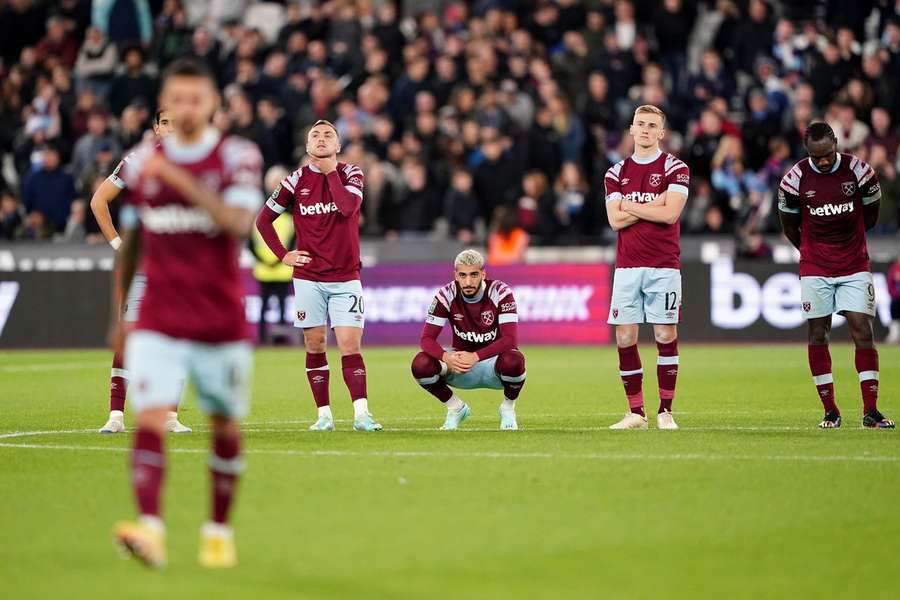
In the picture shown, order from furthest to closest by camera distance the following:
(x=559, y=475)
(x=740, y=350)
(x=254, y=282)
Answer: (x=254, y=282)
(x=740, y=350)
(x=559, y=475)

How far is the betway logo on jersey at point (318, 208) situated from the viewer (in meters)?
12.7

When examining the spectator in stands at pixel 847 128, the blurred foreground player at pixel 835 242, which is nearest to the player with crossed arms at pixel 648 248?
the blurred foreground player at pixel 835 242

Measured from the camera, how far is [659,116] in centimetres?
1259

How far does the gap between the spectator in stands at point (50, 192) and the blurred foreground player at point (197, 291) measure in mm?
20530

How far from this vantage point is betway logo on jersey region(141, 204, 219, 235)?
22.8 ft

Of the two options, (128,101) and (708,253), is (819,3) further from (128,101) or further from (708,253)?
(128,101)

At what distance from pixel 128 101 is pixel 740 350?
40.3ft

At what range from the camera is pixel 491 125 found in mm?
26906

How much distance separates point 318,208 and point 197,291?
5.83 m

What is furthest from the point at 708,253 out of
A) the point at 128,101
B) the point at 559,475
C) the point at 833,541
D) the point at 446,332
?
the point at 833,541

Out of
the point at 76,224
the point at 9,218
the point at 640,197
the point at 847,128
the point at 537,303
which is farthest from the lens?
the point at 9,218

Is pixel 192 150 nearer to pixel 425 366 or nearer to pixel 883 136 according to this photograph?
pixel 425 366

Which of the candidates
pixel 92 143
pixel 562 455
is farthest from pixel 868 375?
pixel 92 143

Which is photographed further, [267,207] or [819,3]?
[819,3]
